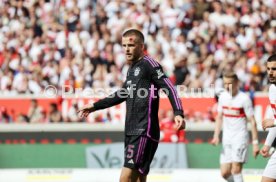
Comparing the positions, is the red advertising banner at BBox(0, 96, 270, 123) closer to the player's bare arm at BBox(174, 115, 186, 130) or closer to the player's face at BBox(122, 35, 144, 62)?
the player's face at BBox(122, 35, 144, 62)

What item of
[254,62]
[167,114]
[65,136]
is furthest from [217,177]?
[254,62]

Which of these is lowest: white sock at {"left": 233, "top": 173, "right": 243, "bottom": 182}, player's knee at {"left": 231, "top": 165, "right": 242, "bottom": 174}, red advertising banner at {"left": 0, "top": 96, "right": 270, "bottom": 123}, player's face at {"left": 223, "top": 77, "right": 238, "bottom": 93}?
white sock at {"left": 233, "top": 173, "right": 243, "bottom": 182}

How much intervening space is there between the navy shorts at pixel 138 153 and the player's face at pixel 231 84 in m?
3.87

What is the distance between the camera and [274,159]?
848cm

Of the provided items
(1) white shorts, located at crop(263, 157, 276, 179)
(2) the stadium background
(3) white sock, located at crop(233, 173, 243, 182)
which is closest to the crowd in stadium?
(2) the stadium background

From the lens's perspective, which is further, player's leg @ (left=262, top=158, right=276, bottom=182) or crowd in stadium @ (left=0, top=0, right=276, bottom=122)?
crowd in stadium @ (left=0, top=0, right=276, bottom=122)

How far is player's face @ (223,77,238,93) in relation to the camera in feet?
39.5

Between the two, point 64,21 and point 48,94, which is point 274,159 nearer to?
point 48,94

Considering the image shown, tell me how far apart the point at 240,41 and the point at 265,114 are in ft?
11.6

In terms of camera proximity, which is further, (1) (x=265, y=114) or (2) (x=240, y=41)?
(2) (x=240, y=41)

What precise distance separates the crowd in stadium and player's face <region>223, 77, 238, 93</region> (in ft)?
16.1

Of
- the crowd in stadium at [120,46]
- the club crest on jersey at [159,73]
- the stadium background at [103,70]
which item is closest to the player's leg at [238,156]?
the stadium background at [103,70]

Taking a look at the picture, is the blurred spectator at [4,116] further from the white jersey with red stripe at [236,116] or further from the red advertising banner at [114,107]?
the white jersey with red stripe at [236,116]

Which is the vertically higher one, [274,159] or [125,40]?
[125,40]
